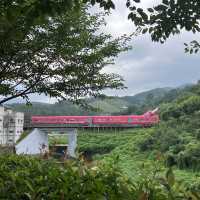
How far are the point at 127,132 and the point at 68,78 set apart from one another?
4443cm

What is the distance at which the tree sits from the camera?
6.45 m

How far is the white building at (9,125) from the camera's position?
1071 inches

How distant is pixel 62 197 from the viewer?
2.02 metres

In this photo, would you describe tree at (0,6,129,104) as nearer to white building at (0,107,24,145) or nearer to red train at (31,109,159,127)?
white building at (0,107,24,145)

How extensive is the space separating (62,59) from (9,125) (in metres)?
23.1

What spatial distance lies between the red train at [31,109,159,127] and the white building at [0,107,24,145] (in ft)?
21.9

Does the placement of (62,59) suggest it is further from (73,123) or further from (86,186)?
(73,123)

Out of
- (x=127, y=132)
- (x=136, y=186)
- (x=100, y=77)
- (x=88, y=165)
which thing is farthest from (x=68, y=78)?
(x=127, y=132)

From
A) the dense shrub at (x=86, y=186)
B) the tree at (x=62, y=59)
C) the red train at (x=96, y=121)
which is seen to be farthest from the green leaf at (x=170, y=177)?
the red train at (x=96, y=121)

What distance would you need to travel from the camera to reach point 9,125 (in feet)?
96.2

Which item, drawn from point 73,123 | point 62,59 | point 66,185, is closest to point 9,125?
point 73,123

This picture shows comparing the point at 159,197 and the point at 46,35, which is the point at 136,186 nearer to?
the point at 159,197

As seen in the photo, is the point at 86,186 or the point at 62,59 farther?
the point at 62,59

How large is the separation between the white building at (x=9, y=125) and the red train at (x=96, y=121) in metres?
6.68
